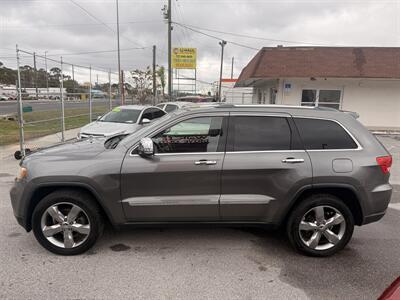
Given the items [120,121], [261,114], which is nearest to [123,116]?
[120,121]

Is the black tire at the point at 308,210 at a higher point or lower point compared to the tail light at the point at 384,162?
lower

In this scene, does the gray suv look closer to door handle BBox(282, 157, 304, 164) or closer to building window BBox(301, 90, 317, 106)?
door handle BBox(282, 157, 304, 164)

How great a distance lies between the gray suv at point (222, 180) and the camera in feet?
10.5

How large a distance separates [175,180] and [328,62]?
16.2 metres

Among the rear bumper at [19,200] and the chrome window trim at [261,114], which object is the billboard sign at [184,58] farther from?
the rear bumper at [19,200]

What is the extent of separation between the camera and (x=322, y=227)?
3.38 m

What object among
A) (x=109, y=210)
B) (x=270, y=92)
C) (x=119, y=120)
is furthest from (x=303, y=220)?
(x=270, y=92)

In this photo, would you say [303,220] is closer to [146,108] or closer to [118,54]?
[146,108]

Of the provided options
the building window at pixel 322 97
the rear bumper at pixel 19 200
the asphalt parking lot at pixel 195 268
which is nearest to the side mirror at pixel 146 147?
the asphalt parking lot at pixel 195 268

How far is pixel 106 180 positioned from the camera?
3.19m

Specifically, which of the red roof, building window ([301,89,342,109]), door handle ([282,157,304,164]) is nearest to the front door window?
door handle ([282,157,304,164])

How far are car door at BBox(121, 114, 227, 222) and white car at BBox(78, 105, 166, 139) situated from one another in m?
5.11

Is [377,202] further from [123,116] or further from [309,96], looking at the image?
[309,96]

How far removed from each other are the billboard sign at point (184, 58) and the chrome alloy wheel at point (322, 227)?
22756mm
